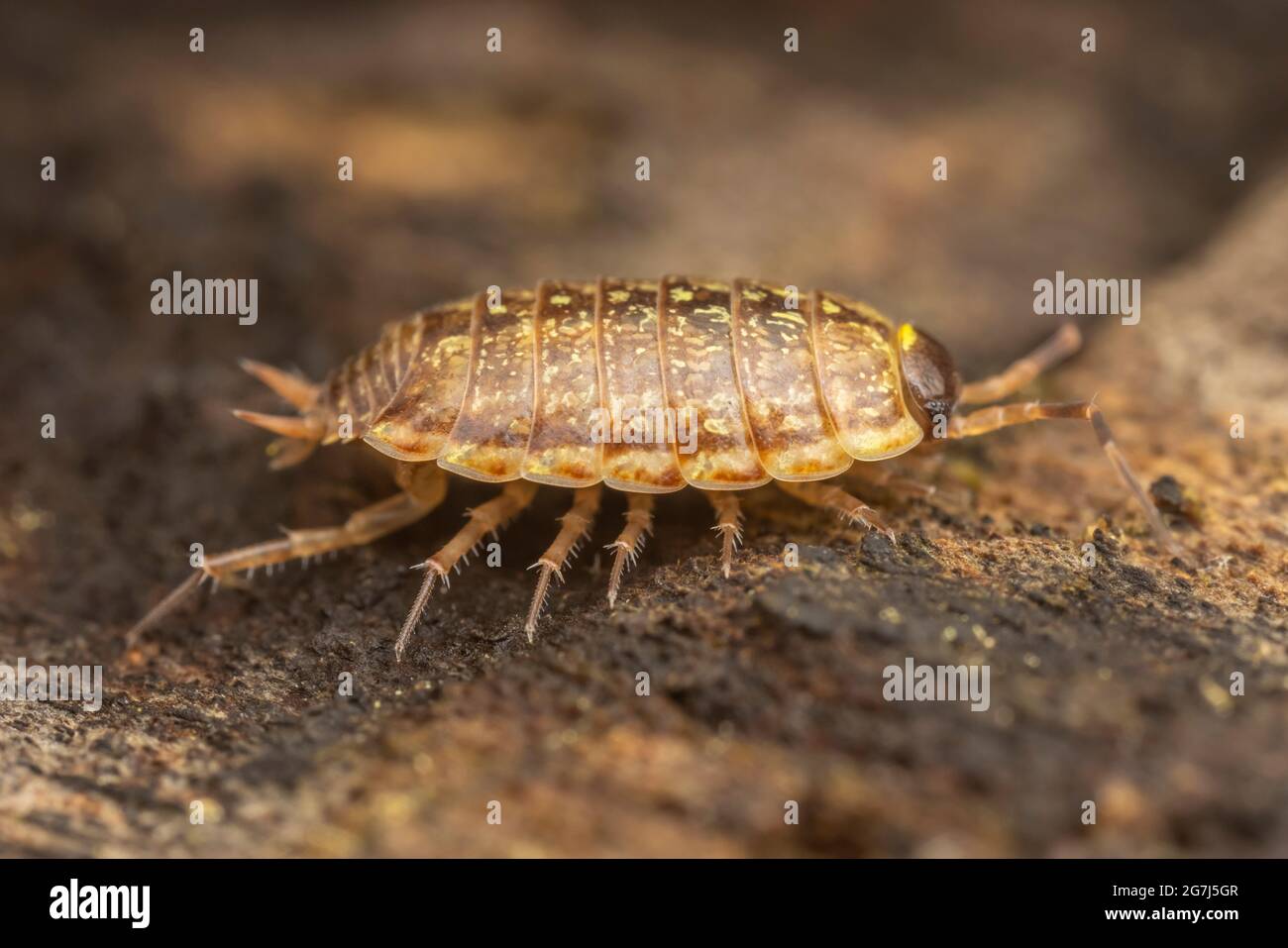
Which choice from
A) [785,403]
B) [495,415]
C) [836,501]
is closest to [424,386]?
[495,415]

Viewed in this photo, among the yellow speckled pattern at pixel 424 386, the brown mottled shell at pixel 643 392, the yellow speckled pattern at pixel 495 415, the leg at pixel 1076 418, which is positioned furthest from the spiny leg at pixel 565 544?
the leg at pixel 1076 418

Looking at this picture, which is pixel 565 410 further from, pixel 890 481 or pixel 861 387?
pixel 890 481

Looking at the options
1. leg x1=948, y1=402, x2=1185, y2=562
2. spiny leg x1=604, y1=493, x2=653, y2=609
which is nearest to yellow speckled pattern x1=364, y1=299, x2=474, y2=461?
spiny leg x1=604, y1=493, x2=653, y2=609

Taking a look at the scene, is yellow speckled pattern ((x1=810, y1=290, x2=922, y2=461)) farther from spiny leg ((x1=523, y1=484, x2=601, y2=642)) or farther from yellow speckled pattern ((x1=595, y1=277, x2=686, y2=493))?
spiny leg ((x1=523, y1=484, x2=601, y2=642))

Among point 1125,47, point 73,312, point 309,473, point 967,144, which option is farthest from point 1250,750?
point 1125,47

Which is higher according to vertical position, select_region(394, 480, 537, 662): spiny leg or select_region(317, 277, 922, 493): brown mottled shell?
select_region(317, 277, 922, 493): brown mottled shell
